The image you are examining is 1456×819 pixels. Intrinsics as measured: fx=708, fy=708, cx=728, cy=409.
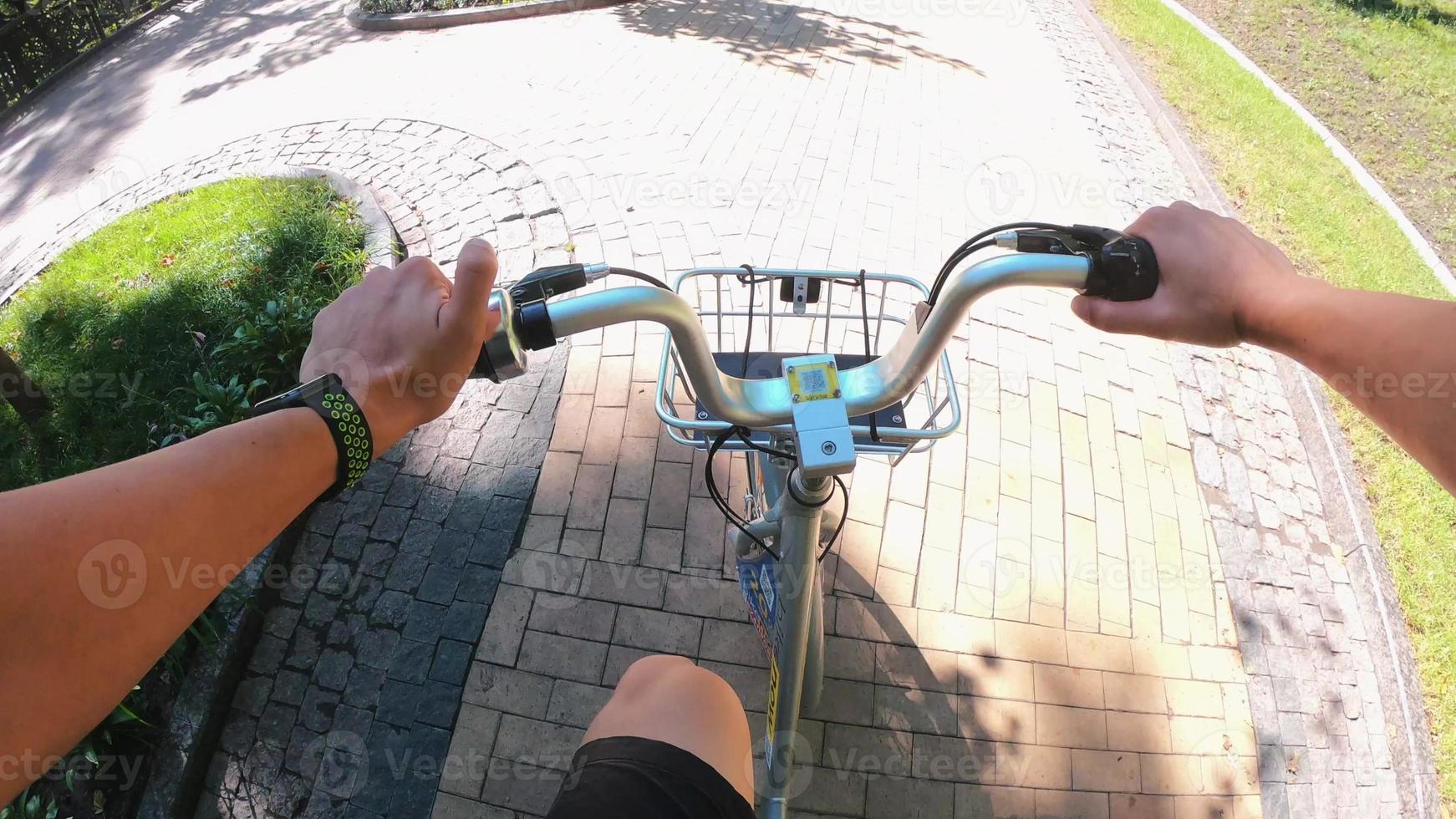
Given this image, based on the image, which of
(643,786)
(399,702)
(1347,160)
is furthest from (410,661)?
(1347,160)

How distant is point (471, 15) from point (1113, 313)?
8.82 m

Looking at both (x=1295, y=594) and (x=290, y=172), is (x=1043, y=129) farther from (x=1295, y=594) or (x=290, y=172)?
Answer: (x=290, y=172)

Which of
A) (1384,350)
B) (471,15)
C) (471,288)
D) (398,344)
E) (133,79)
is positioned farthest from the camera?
(133,79)

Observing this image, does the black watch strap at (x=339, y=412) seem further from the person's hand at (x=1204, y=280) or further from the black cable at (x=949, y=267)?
the person's hand at (x=1204, y=280)

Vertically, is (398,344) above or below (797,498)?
above

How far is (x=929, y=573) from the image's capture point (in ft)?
10.4

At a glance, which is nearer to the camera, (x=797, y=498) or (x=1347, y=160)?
(x=797, y=498)

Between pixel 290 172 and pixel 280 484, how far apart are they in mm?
5442

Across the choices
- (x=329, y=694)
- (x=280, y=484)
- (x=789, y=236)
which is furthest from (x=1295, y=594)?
(x=329, y=694)

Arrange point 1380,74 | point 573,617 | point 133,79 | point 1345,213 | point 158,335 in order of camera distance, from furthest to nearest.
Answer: point 133,79 < point 1380,74 < point 1345,213 < point 158,335 < point 573,617

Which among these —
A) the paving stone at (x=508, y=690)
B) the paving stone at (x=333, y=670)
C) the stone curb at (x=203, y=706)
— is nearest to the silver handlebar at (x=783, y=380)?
the paving stone at (x=508, y=690)

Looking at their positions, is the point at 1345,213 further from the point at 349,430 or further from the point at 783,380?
the point at 349,430

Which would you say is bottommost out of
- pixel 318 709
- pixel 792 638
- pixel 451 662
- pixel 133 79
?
pixel 133 79

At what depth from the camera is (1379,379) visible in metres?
1.18
